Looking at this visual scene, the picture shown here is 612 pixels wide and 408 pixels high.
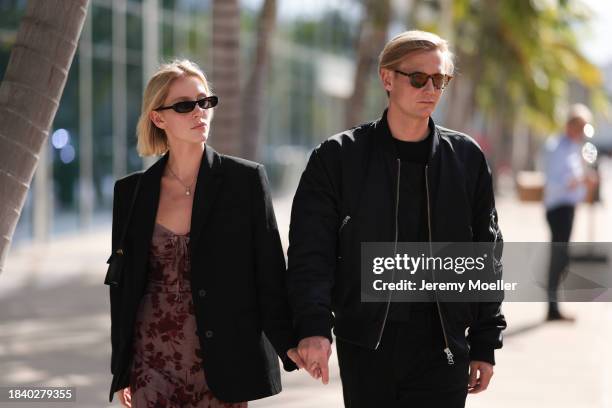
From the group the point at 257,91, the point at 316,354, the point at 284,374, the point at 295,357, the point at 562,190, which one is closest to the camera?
the point at 316,354

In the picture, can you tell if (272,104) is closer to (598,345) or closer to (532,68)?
(532,68)

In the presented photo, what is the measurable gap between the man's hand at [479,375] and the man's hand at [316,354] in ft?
1.95

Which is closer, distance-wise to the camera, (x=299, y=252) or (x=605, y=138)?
(x=299, y=252)

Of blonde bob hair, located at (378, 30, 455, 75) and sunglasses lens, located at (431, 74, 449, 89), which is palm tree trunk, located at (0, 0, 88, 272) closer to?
blonde bob hair, located at (378, 30, 455, 75)

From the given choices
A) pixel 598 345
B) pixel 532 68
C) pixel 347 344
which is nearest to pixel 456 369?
pixel 347 344

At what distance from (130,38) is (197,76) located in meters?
17.1

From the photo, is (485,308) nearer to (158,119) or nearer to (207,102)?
(207,102)

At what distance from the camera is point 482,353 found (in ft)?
11.8

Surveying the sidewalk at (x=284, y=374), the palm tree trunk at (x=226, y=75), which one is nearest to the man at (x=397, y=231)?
the sidewalk at (x=284, y=374)

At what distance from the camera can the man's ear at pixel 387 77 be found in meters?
3.63

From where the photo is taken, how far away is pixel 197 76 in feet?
12.2

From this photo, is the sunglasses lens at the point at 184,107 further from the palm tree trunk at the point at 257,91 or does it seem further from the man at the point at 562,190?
the palm tree trunk at the point at 257,91

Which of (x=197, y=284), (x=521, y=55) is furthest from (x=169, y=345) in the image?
(x=521, y=55)

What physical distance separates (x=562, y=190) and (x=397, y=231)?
6.59 m
